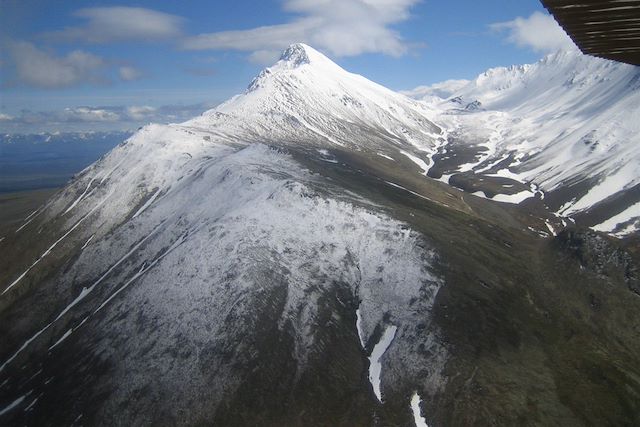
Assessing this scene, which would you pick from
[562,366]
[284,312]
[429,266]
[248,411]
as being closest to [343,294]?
[284,312]

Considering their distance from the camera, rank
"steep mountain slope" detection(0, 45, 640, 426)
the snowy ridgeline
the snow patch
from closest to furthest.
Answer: "steep mountain slope" detection(0, 45, 640, 426)
the snow patch
the snowy ridgeline

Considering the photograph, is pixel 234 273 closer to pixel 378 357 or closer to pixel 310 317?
pixel 310 317

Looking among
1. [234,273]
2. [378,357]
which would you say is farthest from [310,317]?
[234,273]

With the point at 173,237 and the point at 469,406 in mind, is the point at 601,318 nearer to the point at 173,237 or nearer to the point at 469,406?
the point at 469,406

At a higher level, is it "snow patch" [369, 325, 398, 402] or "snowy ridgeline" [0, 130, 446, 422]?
"snowy ridgeline" [0, 130, 446, 422]

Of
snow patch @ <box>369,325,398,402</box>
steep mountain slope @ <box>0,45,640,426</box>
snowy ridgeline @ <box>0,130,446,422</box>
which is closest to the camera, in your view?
steep mountain slope @ <box>0,45,640,426</box>

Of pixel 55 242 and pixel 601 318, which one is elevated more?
pixel 55 242
